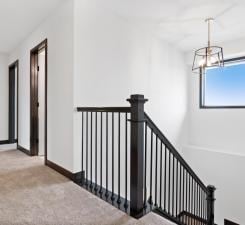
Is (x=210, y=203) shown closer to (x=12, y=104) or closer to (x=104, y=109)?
(x=104, y=109)

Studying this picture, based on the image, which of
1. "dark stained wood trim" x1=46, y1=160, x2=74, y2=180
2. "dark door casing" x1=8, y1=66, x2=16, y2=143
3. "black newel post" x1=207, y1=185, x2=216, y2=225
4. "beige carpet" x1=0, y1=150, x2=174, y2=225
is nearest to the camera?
"beige carpet" x1=0, y1=150, x2=174, y2=225

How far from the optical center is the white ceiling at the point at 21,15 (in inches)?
113

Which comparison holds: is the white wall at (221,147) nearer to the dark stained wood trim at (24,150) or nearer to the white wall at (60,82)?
the white wall at (60,82)

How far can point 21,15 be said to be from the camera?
3.24 meters

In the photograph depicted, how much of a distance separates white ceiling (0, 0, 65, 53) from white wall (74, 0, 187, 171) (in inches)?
24.3

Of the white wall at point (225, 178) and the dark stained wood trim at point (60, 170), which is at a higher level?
the dark stained wood trim at point (60, 170)

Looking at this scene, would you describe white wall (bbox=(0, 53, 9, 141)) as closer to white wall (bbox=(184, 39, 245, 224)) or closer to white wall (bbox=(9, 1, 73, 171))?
white wall (bbox=(9, 1, 73, 171))

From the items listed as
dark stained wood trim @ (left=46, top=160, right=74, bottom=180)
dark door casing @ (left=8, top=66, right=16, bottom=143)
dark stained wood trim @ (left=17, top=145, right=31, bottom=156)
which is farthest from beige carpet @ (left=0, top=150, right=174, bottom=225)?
dark door casing @ (left=8, top=66, right=16, bottom=143)

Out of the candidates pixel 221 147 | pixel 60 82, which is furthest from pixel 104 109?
pixel 221 147

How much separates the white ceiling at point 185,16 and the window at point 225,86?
69cm

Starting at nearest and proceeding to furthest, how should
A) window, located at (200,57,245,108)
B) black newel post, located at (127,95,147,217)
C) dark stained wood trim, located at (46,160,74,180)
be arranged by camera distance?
1. black newel post, located at (127,95,147,217)
2. dark stained wood trim, located at (46,160,74,180)
3. window, located at (200,57,245,108)

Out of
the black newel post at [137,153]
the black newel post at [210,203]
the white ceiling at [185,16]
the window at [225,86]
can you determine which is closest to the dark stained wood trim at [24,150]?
the black newel post at [137,153]

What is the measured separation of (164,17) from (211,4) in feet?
2.27

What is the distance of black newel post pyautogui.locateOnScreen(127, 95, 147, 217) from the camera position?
187 centimetres
